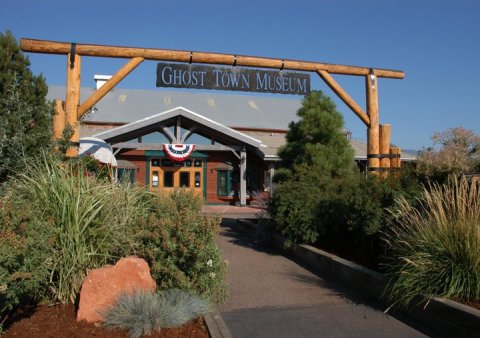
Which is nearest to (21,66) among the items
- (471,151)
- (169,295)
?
(169,295)

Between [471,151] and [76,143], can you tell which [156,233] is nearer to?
[76,143]

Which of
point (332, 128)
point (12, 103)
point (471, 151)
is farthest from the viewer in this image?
point (332, 128)

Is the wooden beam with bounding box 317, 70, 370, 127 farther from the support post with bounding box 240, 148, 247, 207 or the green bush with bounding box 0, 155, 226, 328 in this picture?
the support post with bounding box 240, 148, 247, 207

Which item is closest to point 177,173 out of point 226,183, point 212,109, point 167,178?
point 167,178

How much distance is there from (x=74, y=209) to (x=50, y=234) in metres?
0.48

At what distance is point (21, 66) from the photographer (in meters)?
7.45

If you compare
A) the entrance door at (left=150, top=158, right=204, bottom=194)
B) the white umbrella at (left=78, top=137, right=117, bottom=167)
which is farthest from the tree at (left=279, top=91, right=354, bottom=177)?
the entrance door at (left=150, top=158, right=204, bottom=194)

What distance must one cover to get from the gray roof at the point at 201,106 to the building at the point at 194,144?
0.07 metres

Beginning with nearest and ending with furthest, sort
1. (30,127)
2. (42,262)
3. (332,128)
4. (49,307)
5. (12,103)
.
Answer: (42,262) → (49,307) → (12,103) → (30,127) → (332,128)

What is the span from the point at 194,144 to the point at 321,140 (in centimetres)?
1175

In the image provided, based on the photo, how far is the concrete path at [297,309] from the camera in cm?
468

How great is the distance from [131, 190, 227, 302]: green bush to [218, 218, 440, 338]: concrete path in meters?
0.53

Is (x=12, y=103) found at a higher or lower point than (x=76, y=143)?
higher

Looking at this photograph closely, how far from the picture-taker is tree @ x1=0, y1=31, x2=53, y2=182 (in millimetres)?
6652
